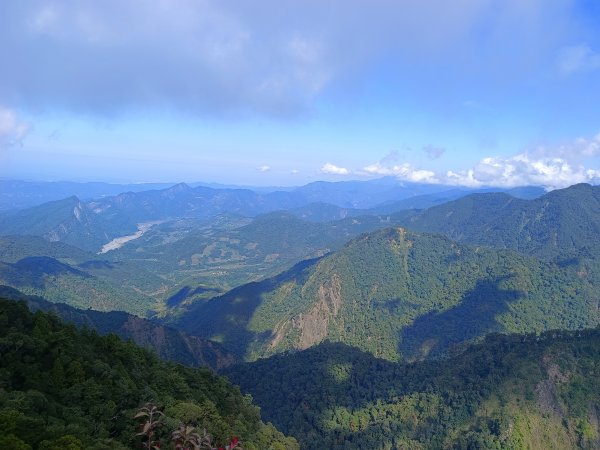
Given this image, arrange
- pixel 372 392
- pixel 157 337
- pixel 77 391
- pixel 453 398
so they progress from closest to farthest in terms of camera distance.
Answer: pixel 77 391 → pixel 453 398 → pixel 372 392 → pixel 157 337

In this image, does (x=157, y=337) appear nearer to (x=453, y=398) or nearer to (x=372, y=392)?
(x=372, y=392)

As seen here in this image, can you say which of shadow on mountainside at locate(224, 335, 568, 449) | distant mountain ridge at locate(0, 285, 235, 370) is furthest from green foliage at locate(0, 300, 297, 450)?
distant mountain ridge at locate(0, 285, 235, 370)

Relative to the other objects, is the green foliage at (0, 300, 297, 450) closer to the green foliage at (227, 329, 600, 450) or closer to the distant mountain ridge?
the green foliage at (227, 329, 600, 450)

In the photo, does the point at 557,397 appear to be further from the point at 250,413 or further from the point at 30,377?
the point at 30,377

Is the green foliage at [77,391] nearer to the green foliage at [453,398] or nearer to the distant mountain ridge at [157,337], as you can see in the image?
the green foliage at [453,398]

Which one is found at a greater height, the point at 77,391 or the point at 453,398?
the point at 77,391

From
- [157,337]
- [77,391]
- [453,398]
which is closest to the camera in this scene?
[77,391]

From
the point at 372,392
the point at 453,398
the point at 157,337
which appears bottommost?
the point at 157,337

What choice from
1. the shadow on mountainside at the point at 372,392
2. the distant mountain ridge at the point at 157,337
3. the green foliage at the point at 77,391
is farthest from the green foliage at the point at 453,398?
the green foliage at the point at 77,391

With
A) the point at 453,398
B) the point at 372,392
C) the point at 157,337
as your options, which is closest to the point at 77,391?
the point at 453,398
